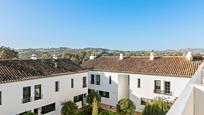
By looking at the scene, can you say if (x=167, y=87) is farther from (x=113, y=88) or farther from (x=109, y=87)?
(x=109, y=87)

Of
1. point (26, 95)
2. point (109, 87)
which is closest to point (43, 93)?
point (26, 95)

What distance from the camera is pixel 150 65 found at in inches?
876

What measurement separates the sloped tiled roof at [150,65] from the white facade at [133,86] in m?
0.47

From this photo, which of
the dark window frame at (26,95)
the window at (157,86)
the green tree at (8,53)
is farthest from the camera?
the green tree at (8,53)

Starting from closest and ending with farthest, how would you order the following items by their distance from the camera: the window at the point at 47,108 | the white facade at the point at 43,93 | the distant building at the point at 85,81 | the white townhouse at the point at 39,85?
the white facade at the point at 43,93 < the white townhouse at the point at 39,85 < the distant building at the point at 85,81 < the window at the point at 47,108

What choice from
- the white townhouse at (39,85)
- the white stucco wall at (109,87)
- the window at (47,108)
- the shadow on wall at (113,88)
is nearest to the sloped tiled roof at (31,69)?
the white townhouse at (39,85)

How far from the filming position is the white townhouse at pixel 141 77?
64.0 feet

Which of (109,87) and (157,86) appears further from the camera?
(109,87)

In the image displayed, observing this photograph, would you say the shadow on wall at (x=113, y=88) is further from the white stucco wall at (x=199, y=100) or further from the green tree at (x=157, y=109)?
the white stucco wall at (x=199, y=100)

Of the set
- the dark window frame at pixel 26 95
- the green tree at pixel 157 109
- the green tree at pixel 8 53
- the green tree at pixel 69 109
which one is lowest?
the green tree at pixel 69 109

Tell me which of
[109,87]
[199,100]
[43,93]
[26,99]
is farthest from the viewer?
[109,87]

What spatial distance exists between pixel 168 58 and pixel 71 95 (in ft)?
37.2

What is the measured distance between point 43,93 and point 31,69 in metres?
2.44

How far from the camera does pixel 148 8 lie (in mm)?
34281
